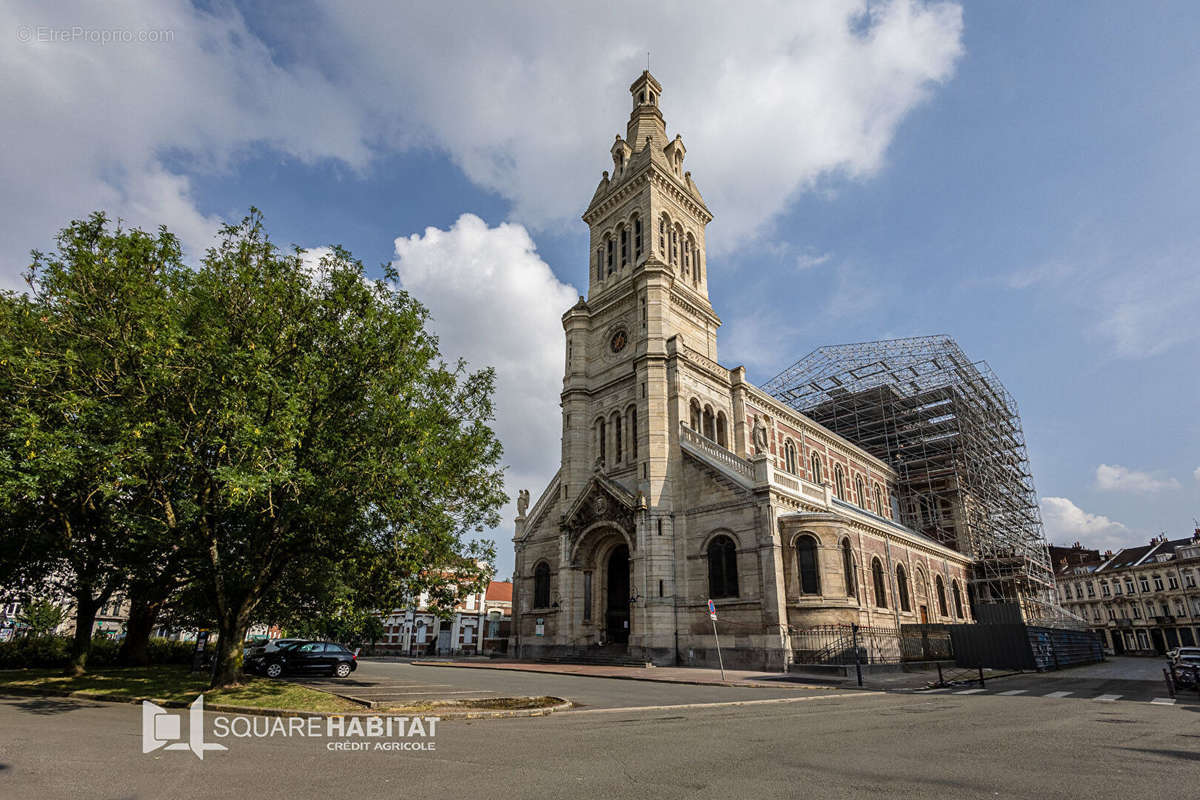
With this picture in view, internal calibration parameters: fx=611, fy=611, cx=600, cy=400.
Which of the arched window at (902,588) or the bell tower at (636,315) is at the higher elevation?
the bell tower at (636,315)

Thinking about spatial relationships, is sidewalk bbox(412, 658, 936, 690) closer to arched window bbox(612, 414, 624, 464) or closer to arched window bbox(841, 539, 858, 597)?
arched window bbox(841, 539, 858, 597)

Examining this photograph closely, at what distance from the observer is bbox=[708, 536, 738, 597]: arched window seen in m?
28.5

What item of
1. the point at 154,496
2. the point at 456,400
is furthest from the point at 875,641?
the point at 154,496

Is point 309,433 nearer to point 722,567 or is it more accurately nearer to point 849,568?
point 722,567

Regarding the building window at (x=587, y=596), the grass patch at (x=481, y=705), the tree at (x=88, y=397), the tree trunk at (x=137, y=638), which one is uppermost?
the tree at (x=88, y=397)

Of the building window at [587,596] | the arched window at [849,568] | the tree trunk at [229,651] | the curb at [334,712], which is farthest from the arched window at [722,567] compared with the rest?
the tree trunk at [229,651]

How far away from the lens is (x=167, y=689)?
15.5 m

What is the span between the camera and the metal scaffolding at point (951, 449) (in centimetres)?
4772

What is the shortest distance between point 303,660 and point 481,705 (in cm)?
1217

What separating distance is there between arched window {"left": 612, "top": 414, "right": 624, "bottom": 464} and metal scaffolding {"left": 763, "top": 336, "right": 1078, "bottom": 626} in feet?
86.4

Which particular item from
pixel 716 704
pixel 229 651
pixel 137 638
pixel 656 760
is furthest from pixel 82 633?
pixel 656 760

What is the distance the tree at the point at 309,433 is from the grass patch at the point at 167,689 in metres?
1.08

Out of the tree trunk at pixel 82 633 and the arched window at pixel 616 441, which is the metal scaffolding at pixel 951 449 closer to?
the arched window at pixel 616 441

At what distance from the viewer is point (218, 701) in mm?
12984
